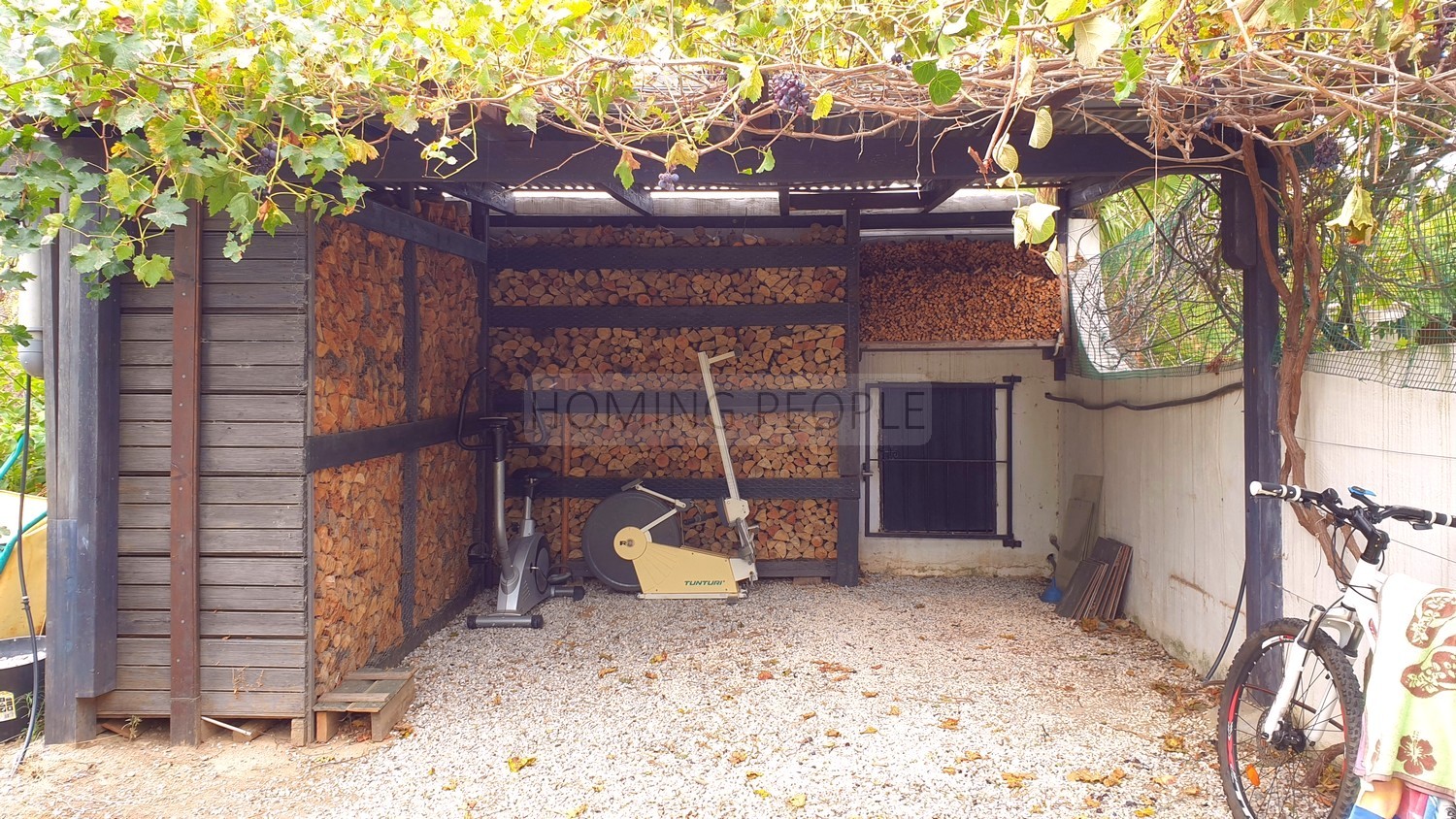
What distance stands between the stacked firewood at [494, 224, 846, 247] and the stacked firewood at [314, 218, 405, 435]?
154 cm

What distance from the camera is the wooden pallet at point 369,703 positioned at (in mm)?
3350

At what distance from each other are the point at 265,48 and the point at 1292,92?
263cm

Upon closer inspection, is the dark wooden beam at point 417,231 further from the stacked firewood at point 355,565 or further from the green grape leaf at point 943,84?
the green grape leaf at point 943,84

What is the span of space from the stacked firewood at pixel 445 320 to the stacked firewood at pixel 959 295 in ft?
7.78

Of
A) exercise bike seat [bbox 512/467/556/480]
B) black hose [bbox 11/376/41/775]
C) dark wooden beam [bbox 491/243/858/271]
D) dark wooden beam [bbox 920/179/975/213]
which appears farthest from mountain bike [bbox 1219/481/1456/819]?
exercise bike seat [bbox 512/467/556/480]

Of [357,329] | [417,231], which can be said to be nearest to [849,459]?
[417,231]

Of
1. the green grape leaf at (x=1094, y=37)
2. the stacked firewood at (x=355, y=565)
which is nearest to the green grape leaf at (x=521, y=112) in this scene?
the green grape leaf at (x=1094, y=37)

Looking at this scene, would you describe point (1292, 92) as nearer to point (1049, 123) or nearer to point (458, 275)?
point (1049, 123)

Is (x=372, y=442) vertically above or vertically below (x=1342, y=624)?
above

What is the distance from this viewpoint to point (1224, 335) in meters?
3.80

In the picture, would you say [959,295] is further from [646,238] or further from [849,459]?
[646,238]

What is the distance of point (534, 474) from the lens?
5.70 meters

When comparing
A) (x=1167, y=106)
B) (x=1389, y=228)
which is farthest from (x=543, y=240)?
(x=1389, y=228)

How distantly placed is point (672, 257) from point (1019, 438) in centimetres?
247
